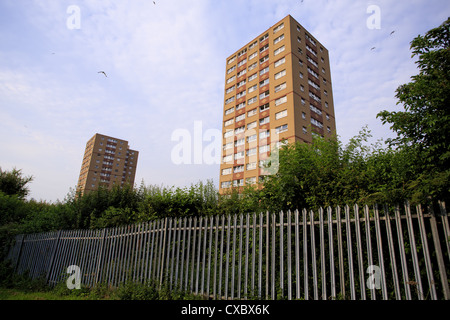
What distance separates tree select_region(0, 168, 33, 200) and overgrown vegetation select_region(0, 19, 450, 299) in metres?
13.7

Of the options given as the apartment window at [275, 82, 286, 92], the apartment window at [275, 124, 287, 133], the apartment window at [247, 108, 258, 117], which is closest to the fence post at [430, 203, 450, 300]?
the apartment window at [275, 124, 287, 133]

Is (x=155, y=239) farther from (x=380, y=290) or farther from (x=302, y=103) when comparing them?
(x=302, y=103)

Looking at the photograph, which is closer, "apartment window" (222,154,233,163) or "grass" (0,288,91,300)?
"grass" (0,288,91,300)

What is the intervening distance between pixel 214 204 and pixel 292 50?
41.9 metres

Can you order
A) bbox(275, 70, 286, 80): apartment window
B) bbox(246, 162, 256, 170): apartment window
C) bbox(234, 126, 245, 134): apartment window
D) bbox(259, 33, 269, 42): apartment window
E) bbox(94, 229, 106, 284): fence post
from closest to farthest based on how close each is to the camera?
bbox(94, 229, 106, 284): fence post, bbox(275, 70, 286, 80): apartment window, bbox(246, 162, 256, 170): apartment window, bbox(234, 126, 245, 134): apartment window, bbox(259, 33, 269, 42): apartment window

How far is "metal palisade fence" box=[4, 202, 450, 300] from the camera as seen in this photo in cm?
374

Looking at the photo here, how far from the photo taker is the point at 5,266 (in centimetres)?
1117

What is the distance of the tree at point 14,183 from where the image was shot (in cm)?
2169

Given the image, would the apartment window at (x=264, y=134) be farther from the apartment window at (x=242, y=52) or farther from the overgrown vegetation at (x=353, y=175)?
the overgrown vegetation at (x=353, y=175)

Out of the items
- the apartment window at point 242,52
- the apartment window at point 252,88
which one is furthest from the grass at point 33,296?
the apartment window at point 242,52

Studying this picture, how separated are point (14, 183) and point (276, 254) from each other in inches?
1032

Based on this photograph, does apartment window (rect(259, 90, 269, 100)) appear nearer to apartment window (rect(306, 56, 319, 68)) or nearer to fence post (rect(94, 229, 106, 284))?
apartment window (rect(306, 56, 319, 68))

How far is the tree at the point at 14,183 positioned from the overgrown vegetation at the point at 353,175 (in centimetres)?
1371

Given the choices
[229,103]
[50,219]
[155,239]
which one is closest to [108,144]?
[229,103]
